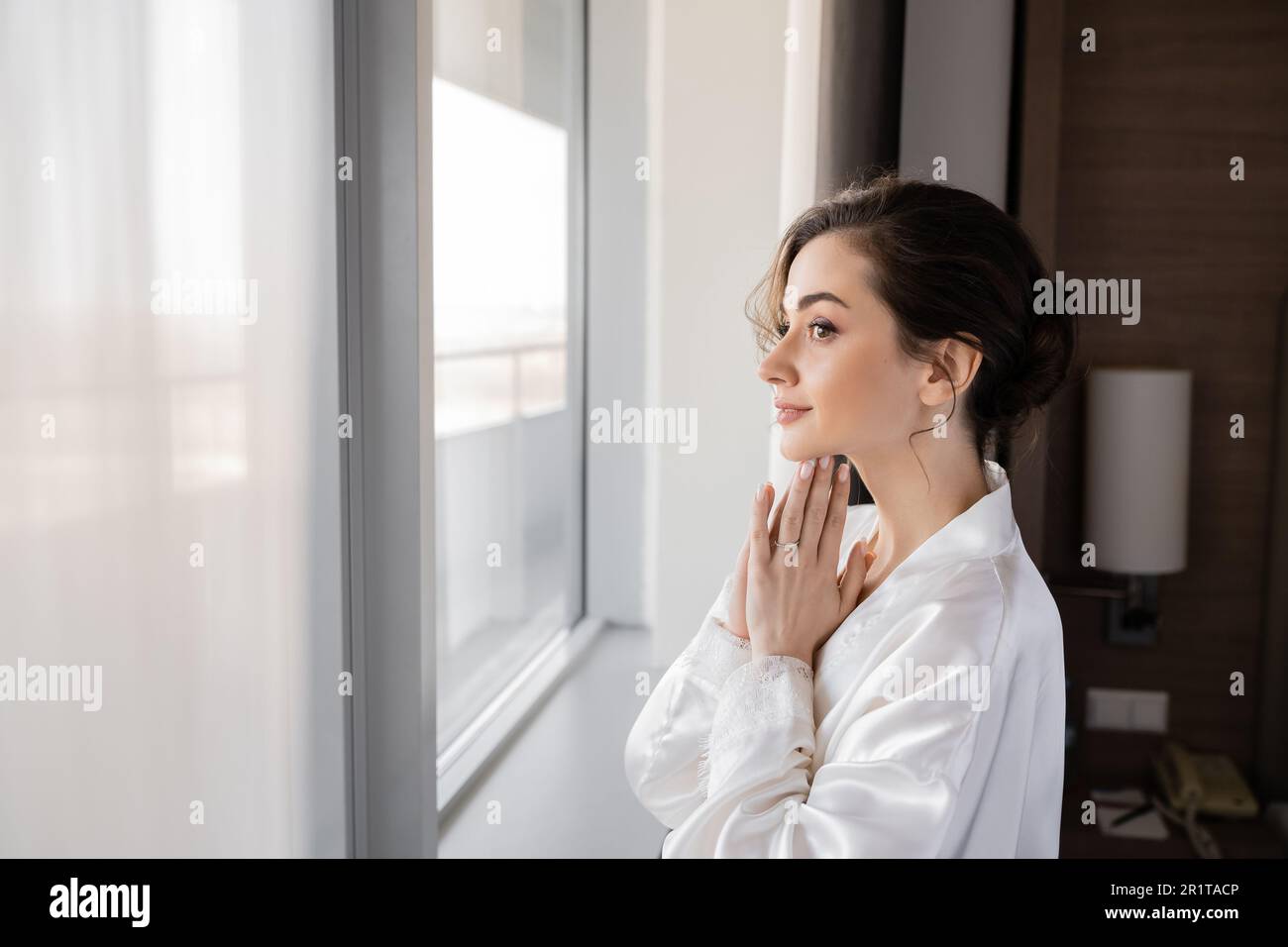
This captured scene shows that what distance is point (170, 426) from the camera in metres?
1.11

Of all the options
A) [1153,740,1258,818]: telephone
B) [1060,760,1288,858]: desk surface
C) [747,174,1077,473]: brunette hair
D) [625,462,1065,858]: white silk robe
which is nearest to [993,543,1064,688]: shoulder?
[625,462,1065,858]: white silk robe

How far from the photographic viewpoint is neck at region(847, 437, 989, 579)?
0.97 metres

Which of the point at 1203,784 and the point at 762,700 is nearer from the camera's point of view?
the point at 762,700

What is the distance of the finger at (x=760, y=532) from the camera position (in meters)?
0.97

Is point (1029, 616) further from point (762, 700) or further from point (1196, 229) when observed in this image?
point (1196, 229)

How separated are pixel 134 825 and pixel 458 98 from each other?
1047 millimetres

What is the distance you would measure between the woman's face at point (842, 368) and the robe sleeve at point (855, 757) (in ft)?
0.60

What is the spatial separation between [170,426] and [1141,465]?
143 centimetres

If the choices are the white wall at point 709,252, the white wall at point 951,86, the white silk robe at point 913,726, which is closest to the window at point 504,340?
the white wall at point 709,252

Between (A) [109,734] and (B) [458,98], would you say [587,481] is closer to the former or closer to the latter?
(B) [458,98]

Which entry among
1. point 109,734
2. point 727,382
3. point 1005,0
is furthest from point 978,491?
point 109,734

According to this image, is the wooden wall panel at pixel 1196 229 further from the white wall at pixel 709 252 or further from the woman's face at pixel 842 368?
the woman's face at pixel 842 368

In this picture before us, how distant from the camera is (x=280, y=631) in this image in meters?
1.31

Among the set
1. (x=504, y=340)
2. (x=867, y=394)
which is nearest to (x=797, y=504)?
(x=867, y=394)
